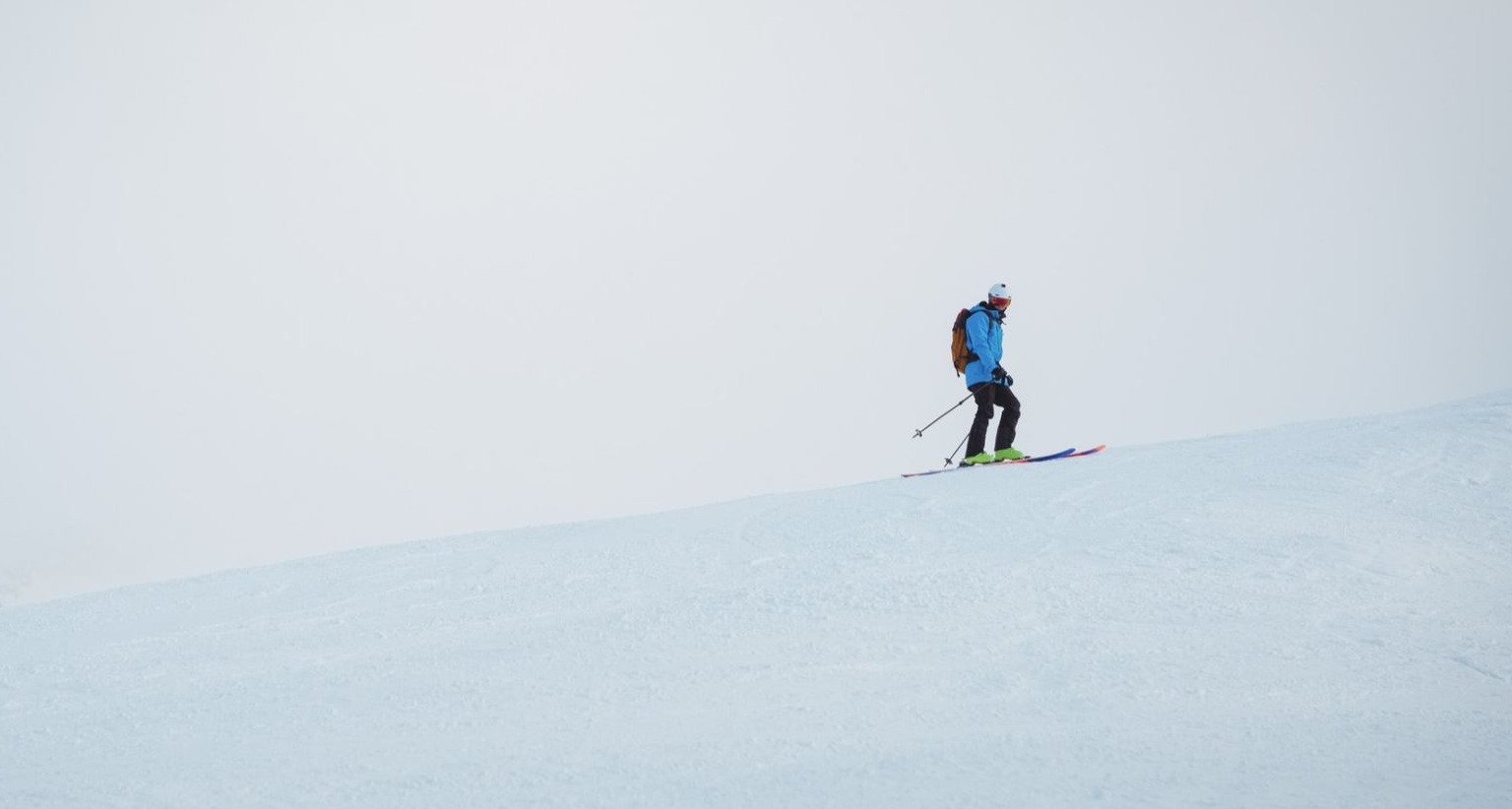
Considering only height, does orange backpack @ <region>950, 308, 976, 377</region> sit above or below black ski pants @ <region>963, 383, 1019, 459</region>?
above

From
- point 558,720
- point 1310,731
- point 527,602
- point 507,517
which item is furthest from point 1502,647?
point 507,517

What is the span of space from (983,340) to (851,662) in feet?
27.6

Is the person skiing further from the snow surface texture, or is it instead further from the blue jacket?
the snow surface texture

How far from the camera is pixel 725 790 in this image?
453cm

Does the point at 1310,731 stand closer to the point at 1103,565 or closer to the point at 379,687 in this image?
the point at 1103,565

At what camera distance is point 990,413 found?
14.3m

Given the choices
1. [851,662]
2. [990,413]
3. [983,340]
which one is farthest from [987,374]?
[851,662]

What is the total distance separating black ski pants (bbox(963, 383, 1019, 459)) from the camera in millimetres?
14086

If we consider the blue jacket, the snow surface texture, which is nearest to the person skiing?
the blue jacket

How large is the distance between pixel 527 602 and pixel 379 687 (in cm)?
168

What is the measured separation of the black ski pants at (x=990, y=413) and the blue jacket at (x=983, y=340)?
A: 15 centimetres

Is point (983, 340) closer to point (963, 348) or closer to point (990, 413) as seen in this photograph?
point (963, 348)

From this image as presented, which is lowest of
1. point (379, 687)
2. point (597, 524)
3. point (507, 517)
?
point (379, 687)

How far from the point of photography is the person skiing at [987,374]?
13953 mm
